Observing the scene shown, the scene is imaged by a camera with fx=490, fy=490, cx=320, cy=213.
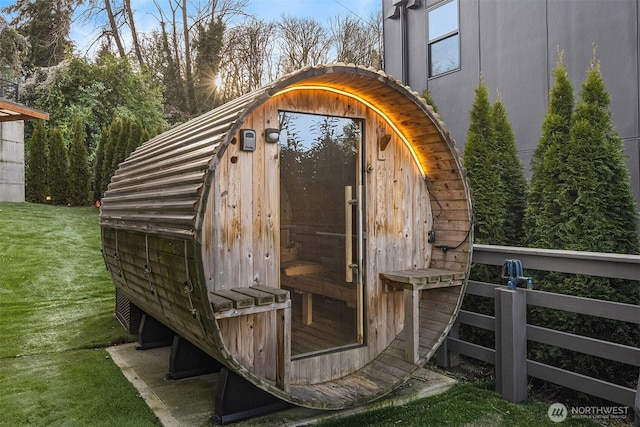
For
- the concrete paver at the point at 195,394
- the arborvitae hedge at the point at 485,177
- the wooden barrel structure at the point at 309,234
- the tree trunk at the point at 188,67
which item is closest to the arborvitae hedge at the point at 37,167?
the tree trunk at the point at 188,67

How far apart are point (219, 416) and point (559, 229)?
3.17 metres

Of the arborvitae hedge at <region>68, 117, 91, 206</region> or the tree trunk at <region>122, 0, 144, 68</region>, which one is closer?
the arborvitae hedge at <region>68, 117, 91, 206</region>

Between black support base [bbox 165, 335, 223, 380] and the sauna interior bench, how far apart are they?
117cm

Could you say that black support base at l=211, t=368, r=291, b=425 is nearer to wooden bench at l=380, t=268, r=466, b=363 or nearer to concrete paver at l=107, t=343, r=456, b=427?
concrete paver at l=107, t=343, r=456, b=427

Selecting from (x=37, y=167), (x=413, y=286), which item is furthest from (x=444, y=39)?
(x=37, y=167)

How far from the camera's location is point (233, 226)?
3.30 meters

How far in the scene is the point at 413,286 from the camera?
376 centimetres

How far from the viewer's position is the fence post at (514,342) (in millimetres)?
3590

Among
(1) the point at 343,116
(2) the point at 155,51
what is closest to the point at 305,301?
(1) the point at 343,116

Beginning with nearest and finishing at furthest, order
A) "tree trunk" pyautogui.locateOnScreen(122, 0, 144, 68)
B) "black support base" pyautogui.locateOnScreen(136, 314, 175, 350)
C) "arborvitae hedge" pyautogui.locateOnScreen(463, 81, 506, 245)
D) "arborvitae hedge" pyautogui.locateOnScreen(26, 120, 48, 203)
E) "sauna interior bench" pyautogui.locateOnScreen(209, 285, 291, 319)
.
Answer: "sauna interior bench" pyautogui.locateOnScreen(209, 285, 291, 319) < "black support base" pyautogui.locateOnScreen(136, 314, 175, 350) < "arborvitae hedge" pyautogui.locateOnScreen(463, 81, 506, 245) < "arborvitae hedge" pyautogui.locateOnScreen(26, 120, 48, 203) < "tree trunk" pyautogui.locateOnScreen(122, 0, 144, 68)

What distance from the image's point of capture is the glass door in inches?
141

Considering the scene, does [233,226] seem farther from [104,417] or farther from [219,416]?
[104,417]

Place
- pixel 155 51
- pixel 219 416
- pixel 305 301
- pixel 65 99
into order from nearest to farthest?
pixel 219 416 < pixel 305 301 < pixel 65 99 < pixel 155 51

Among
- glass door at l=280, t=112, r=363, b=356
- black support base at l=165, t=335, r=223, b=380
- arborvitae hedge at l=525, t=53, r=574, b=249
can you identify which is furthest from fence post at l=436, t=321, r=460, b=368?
black support base at l=165, t=335, r=223, b=380
